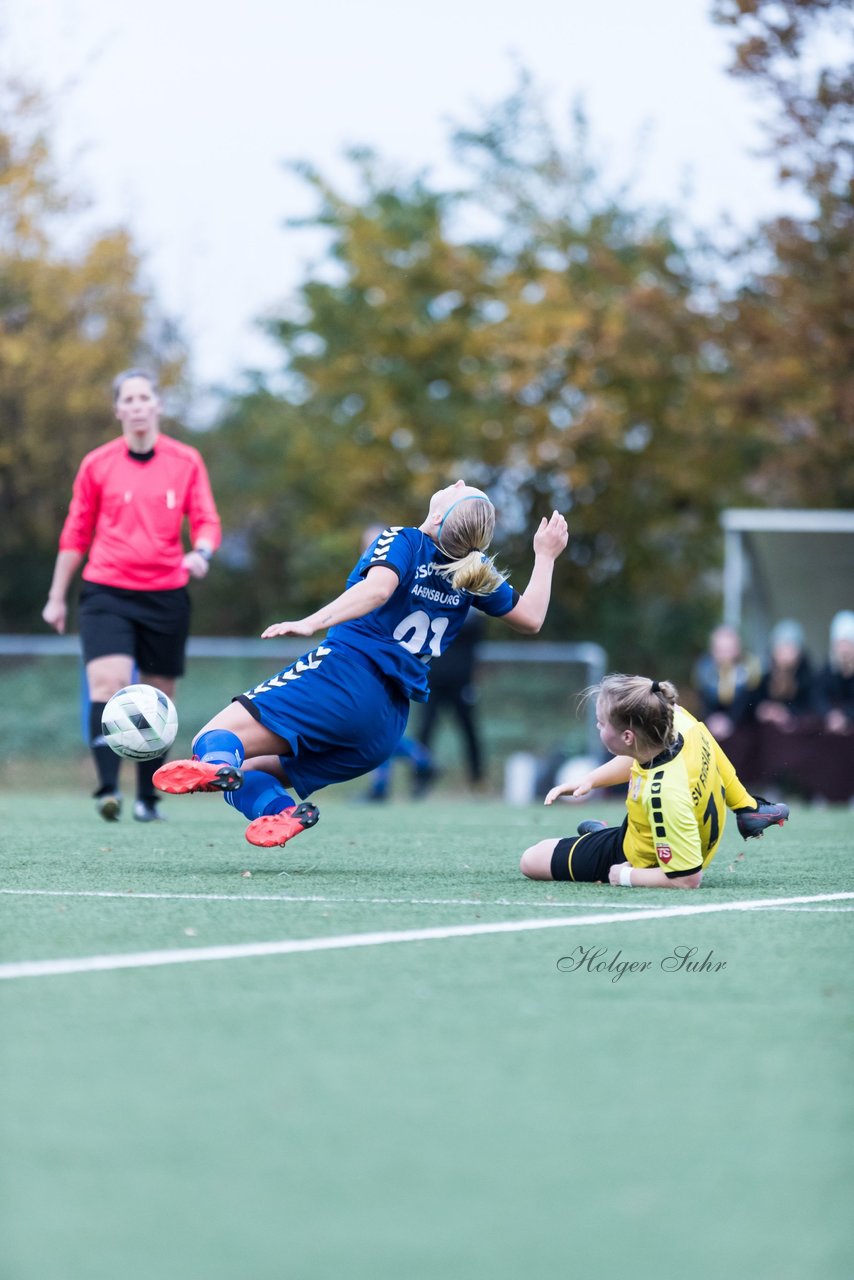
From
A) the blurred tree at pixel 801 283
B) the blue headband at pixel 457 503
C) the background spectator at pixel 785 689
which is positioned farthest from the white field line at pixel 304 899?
the blurred tree at pixel 801 283

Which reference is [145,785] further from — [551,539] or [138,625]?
[551,539]

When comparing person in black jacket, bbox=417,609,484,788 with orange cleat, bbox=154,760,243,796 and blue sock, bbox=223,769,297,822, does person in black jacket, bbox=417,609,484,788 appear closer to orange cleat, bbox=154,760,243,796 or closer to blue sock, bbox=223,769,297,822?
blue sock, bbox=223,769,297,822

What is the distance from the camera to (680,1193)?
2.39m

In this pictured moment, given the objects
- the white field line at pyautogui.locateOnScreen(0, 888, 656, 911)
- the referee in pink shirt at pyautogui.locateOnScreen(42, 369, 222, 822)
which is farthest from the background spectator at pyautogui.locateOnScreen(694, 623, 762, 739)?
the white field line at pyautogui.locateOnScreen(0, 888, 656, 911)

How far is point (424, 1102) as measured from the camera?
2836 millimetres

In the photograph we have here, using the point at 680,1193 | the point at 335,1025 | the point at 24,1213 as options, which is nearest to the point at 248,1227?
the point at 24,1213

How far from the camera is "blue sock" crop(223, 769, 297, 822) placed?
20.9 feet

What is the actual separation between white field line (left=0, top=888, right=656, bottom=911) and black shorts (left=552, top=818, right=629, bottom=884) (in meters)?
0.69

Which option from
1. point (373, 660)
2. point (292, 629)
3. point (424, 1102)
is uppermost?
point (292, 629)

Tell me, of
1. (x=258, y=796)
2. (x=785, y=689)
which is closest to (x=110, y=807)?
(x=258, y=796)

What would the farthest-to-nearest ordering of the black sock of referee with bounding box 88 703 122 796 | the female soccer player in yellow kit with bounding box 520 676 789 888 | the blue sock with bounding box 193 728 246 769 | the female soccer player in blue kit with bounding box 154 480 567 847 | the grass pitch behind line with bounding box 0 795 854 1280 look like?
the black sock of referee with bounding box 88 703 122 796 < the female soccer player in blue kit with bounding box 154 480 567 847 < the blue sock with bounding box 193 728 246 769 < the female soccer player in yellow kit with bounding box 520 676 789 888 < the grass pitch behind line with bounding box 0 795 854 1280

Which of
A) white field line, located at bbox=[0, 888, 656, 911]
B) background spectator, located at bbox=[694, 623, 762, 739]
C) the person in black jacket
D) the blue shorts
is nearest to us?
white field line, located at bbox=[0, 888, 656, 911]

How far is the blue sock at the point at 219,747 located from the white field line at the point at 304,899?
0.66m

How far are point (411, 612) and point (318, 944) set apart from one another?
2.25 metres
